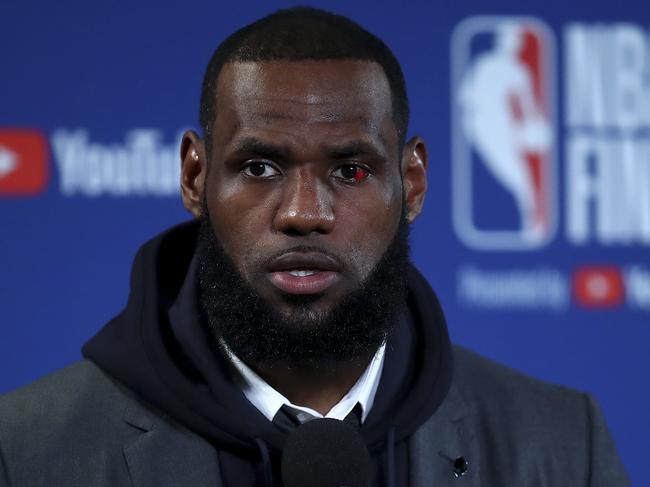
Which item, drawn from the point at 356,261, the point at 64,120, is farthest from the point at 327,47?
the point at 64,120

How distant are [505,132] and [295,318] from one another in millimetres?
1287

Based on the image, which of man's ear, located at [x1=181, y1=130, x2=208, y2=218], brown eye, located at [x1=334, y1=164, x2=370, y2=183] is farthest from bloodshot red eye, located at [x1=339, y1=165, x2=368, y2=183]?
man's ear, located at [x1=181, y1=130, x2=208, y2=218]

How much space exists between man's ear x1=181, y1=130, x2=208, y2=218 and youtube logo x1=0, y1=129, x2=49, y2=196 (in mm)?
928

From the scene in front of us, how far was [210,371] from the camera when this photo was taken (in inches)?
63.7

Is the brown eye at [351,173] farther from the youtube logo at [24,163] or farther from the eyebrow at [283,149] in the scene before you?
the youtube logo at [24,163]

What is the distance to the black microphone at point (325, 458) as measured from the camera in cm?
138

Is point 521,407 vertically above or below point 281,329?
below

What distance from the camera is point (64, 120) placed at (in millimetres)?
2580

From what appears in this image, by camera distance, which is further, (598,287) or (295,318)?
(598,287)

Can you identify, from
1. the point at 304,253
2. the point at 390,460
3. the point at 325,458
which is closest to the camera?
the point at 325,458

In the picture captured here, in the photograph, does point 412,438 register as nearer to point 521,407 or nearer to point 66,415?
point 521,407

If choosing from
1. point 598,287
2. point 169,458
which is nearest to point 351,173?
point 169,458

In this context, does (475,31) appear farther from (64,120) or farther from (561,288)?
(64,120)

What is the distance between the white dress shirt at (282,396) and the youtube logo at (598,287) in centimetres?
114
